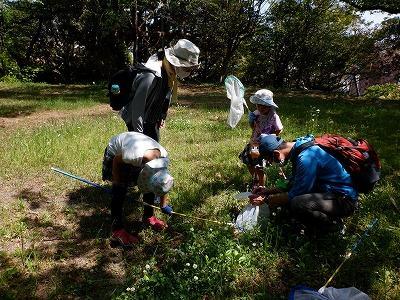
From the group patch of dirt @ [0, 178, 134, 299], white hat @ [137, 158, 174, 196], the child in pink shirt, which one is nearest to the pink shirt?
the child in pink shirt

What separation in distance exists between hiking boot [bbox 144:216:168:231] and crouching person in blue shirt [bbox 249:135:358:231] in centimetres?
126

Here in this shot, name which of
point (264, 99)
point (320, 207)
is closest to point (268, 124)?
point (264, 99)

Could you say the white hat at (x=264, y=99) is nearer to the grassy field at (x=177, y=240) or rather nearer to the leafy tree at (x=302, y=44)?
the grassy field at (x=177, y=240)

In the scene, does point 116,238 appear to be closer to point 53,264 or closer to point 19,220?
point 53,264

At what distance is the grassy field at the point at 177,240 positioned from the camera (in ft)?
11.4

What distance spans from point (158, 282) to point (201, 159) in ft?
11.6

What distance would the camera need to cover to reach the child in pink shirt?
4.97 m

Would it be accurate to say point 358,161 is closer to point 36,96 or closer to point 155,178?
point 155,178

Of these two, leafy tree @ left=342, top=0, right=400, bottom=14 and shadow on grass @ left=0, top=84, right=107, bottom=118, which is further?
leafy tree @ left=342, top=0, right=400, bottom=14

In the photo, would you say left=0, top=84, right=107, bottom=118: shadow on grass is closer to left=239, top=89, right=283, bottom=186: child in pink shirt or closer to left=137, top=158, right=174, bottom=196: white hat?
left=239, top=89, right=283, bottom=186: child in pink shirt

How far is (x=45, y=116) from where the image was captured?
10.9m

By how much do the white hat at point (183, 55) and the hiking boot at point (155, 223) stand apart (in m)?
1.65

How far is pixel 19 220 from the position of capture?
4.64m

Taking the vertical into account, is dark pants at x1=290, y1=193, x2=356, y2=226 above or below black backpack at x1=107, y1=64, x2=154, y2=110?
below
